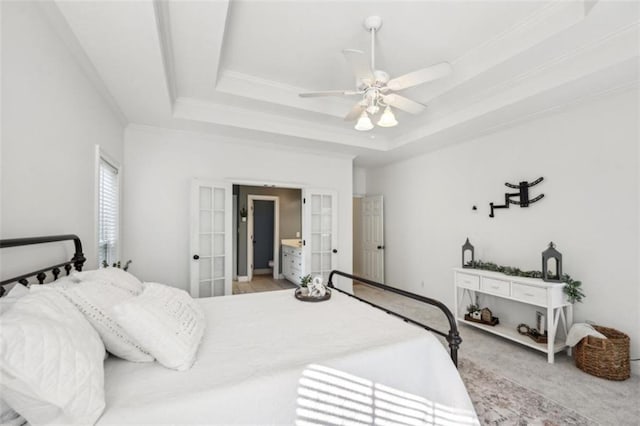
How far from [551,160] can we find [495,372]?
2.35 m

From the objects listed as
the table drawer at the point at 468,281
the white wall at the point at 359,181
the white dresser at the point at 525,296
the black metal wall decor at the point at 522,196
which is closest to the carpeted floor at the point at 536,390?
the white dresser at the point at 525,296

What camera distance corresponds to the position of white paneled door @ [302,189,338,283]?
475 cm

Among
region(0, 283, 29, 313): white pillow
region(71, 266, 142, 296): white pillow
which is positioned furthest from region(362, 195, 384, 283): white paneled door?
region(0, 283, 29, 313): white pillow

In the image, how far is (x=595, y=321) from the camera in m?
2.84

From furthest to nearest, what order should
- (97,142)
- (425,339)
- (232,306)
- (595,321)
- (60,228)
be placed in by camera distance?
(595,321) → (97,142) → (232,306) → (60,228) → (425,339)

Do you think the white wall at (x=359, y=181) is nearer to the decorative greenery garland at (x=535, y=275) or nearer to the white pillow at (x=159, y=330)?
the decorative greenery garland at (x=535, y=275)

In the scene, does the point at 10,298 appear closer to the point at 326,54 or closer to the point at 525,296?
the point at 326,54

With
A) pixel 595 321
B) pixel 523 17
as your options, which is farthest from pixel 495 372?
pixel 523 17

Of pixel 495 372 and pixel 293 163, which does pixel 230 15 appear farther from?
pixel 495 372

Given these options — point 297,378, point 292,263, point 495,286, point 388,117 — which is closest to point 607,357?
point 495,286

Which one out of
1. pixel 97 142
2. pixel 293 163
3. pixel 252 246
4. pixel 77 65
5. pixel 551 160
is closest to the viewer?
pixel 77 65

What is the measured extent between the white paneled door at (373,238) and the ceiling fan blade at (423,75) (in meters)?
3.75

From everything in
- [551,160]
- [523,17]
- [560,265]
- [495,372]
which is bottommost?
[495,372]

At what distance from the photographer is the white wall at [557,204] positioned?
269cm
